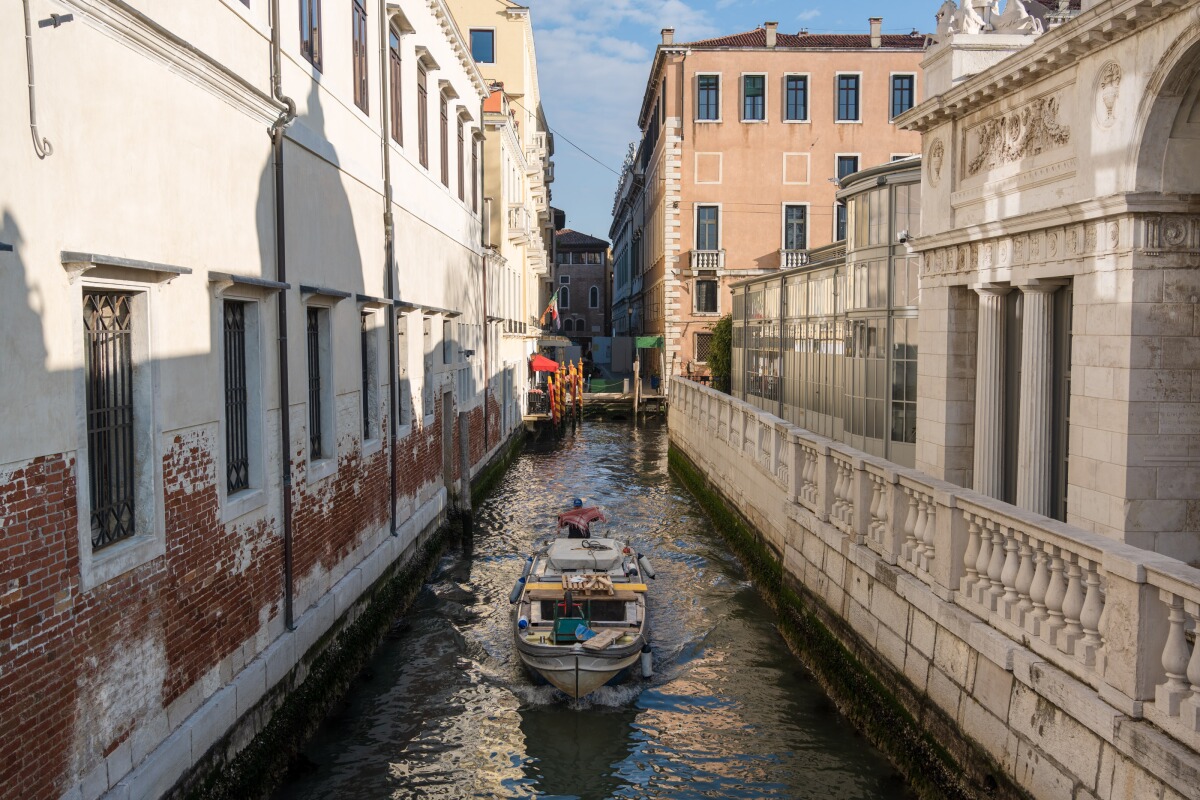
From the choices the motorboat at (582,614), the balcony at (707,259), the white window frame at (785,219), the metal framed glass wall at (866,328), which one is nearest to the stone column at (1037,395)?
the motorboat at (582,614)

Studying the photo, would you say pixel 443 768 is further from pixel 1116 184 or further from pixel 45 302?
pixel 1116 184

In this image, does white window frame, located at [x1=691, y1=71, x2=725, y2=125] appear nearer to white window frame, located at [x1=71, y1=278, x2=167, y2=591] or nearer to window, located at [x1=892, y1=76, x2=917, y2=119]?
window, located at [x1=892, y1=76, x2=917, y2=119]

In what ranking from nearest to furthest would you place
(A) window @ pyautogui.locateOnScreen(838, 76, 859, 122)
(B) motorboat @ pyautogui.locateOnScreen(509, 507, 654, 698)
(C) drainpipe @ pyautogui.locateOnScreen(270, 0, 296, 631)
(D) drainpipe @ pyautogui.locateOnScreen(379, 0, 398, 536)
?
(C) drainpipe @ pyautogui.locateOnScreen(270, 0, 296, 631) → (B) motorboat @ pyautogui.locateOnScreen(509, 507, 654, 698) → (D) drainpipe @ pyautogui.locateOnScreen(379, 0, 398, 536) → (A) window @ pyautogui.locateOnScreen(838, 76, 859, 122)

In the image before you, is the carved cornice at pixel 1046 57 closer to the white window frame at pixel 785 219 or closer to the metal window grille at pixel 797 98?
the white window frame at pixel 785 219

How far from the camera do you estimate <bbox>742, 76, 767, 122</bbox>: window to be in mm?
39719

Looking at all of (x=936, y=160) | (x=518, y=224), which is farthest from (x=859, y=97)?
(x=936, y=160)

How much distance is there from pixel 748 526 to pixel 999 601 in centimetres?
951

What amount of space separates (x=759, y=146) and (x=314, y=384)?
3248 centimetres

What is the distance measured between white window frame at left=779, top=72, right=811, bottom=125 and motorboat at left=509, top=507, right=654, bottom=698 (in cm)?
3027

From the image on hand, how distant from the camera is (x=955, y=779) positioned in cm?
712

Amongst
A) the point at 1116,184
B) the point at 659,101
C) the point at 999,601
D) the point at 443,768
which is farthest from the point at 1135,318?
the point at 659,101

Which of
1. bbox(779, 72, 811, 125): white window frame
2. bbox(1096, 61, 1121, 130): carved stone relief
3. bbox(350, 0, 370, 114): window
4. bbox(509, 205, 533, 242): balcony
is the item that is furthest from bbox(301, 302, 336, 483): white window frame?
bbox(779, 72, 811, 125): white window frame

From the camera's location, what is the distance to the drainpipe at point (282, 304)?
859 centimetres

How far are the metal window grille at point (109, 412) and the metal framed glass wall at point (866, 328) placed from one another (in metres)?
10.3
